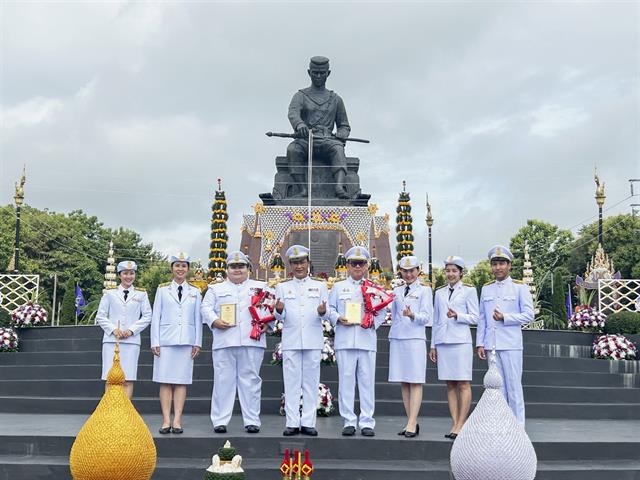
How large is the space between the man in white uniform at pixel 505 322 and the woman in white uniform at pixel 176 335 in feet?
10.7

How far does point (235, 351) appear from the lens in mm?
8141

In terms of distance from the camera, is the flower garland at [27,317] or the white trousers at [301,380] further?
the flower garland at [27,317]

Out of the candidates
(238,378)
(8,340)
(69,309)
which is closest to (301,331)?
(238,378)

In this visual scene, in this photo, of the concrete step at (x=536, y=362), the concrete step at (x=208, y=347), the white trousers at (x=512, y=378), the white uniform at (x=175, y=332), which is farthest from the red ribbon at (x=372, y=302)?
the concrete step at (x=208, y=347)

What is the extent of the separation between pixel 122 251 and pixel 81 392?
1687 inches

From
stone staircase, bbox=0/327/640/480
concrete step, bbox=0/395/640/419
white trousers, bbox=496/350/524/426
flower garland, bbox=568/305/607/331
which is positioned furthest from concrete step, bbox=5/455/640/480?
flower garland, bbox=568/305/607/331

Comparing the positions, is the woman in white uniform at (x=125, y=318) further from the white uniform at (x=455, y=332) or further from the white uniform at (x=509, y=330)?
the white uniform at (x=509, y=330)

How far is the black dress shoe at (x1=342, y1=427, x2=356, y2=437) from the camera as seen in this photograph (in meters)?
7.57

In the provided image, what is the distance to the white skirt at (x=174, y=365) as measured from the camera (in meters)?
8.05

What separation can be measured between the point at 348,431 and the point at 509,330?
2.11 meters

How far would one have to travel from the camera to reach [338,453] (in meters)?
7.29

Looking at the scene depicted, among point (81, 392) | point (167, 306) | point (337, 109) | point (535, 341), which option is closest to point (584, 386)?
point (535, 341)

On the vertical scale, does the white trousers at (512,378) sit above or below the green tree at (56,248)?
below

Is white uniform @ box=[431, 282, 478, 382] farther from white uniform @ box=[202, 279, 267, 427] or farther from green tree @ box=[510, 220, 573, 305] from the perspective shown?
green tree @ box=[510, 220, 573, 305]
